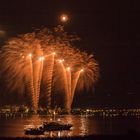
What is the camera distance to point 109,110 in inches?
7766

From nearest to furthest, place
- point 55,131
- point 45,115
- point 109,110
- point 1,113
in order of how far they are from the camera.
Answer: point 55,131
point 45,115
point 1,113
point 109,110

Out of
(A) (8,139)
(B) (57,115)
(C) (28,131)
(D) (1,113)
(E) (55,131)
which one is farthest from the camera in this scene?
(D) (1,113)

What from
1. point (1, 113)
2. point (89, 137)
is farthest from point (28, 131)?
point (1, 113)

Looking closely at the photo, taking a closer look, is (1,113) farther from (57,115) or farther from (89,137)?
(89,137)

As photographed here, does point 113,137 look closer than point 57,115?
Yes

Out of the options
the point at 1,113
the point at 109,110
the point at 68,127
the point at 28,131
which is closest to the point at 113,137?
Answer: the point at 28,131

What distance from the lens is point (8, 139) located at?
1958 centimetres

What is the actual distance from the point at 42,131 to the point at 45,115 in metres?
54.2

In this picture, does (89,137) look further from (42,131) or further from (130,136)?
(42,131)

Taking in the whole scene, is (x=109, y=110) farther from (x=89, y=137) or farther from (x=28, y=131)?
(x=89, y=137)

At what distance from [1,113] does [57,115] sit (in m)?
38.1

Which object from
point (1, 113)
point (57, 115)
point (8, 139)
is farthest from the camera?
point (1, 113)

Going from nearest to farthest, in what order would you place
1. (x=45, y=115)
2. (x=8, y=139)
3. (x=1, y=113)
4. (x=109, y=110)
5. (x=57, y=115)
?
(x=8, y=139)
(x=45, y=115)
(x=57, y=115)
(x=1, y=113)
(x=109, y=110)

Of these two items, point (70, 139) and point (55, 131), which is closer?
point (70, 139)
